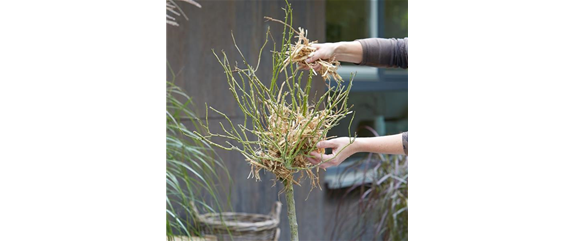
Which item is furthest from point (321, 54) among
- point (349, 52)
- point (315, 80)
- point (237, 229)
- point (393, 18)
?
point (393, 18)

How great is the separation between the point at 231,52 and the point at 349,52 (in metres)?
1.95

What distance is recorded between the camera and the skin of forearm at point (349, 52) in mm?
1492

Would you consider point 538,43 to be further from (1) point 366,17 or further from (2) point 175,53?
(1) point 366,17

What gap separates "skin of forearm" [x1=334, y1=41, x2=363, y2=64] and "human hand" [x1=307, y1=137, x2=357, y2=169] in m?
0.24

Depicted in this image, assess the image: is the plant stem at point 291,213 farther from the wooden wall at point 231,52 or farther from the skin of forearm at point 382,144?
the wooden wall at point 231,52

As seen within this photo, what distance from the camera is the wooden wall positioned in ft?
10.6

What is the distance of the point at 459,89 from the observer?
0.80 metres

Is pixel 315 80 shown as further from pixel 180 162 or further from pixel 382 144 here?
pixel 382 144

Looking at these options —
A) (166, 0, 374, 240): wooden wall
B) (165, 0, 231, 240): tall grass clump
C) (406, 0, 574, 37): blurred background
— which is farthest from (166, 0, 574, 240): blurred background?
(406, 0, 574, 37): blurred background

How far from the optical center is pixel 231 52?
11.2 ft

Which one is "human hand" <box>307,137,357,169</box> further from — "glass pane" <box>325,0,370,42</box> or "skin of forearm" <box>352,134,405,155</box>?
"glass pane" <box>325,0,370,42</box>
